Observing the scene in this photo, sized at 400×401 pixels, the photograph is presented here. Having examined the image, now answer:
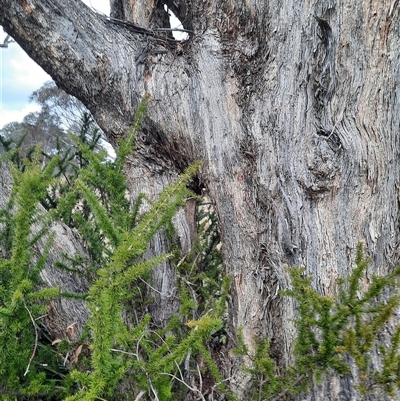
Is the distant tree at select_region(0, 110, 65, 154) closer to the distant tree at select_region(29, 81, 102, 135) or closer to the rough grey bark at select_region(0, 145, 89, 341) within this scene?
the distant tree at select_region(29, 81, 102, 135)

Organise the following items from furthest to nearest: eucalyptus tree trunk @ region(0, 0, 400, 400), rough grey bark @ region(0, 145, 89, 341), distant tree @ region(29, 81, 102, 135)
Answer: distant tree @ region(29, 81, 102, 135) → rough grey bark @ region(0, 145, 89, 341) → eucalyptus tree trunk @ region(0, 0, 400, 400)

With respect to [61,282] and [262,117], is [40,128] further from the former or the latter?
[262,117]

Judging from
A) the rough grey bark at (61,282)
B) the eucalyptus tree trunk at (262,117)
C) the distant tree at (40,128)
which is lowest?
the rough grey bark at (61,282)

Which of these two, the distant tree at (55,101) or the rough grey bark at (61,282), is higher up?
the distant tree at (55,101)

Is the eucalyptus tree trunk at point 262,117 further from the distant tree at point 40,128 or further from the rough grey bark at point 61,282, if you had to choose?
the distant tree at point 40,128

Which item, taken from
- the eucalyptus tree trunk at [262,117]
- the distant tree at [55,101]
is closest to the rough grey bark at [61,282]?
the eucalyptus tree trunk at [262,117]

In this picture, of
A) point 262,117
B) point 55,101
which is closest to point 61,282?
point 262,117

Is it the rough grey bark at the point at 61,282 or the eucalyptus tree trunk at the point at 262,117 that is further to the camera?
the rough grey bark at the point at 61,282

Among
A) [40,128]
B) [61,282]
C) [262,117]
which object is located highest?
[40,128]

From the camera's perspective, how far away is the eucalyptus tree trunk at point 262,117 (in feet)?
5.52

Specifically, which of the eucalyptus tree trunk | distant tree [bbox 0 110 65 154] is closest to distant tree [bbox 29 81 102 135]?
distant tree [bbox 0 110 65 154]

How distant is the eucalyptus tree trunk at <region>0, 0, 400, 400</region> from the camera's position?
1.68 m

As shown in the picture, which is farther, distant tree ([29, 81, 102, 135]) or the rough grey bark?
distant tree ([29, 81, 102, 135])

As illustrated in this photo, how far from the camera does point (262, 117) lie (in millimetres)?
1937
